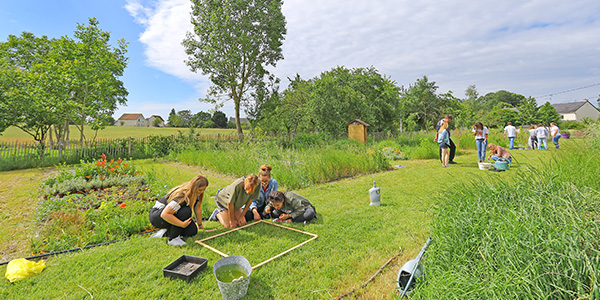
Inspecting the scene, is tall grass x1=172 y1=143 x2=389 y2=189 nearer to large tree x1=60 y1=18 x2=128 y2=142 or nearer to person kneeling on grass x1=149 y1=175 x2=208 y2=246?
person kneeling on grass x1=149 y1=175 x2=208 y2=246

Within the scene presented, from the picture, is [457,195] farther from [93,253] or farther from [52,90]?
[52,90]

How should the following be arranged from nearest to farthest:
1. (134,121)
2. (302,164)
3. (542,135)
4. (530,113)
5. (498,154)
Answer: (302,164), (498,154), (542,135), (530,113), (134,121)

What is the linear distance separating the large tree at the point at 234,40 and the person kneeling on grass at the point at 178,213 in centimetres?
1408

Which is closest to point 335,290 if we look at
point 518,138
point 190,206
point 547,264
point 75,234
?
point 547,264

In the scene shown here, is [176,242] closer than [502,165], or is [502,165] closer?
[176,242]

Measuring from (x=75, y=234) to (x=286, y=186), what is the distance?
4.08 m

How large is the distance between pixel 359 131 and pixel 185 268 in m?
14.7

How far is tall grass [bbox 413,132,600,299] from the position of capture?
1359 mm

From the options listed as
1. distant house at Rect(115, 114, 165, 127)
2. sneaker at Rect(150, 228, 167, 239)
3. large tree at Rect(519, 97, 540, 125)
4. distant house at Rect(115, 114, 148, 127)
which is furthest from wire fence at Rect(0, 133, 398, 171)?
distant house at Rect(115, 114, 148, 127)

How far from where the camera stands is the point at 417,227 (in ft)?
12.3

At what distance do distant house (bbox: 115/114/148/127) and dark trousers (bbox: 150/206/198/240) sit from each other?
Result: 103 m

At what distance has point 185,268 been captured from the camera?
9.00 feet

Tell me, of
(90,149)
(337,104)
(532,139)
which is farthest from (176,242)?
(532,139)

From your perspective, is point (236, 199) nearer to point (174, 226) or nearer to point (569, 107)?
point (174, 226)
